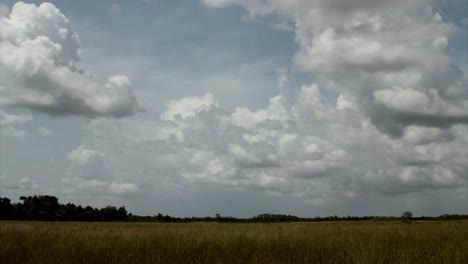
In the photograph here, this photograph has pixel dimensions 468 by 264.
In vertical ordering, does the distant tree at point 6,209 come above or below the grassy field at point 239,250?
above

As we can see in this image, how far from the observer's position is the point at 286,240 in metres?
12.7

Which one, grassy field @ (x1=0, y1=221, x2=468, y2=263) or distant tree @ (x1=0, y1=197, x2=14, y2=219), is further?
distant tree @ (x1=0, y1=197, x2=14, y2=219)

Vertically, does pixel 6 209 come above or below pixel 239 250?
above

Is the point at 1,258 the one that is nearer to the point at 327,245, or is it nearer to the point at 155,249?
the point at 155,249

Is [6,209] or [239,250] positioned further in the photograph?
[6,209]

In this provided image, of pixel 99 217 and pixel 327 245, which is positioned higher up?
pixel 99 217

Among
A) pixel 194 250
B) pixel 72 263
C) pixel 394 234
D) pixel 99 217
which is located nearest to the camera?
pixel 72 263

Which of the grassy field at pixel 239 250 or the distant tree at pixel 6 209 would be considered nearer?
the grassy field at pixel 239 250

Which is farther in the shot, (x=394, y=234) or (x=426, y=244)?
(x=394, y=234)

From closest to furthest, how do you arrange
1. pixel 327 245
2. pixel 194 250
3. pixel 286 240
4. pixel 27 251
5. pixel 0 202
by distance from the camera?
pixel 27 251
pixel 194 250
pixel 327 245
pixel 286 240
pixel 0 202

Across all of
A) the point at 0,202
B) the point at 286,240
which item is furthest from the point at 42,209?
the point at 286,240

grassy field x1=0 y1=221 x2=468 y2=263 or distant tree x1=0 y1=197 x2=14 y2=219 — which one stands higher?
distant tree x1=0 y1=197 x2=14 y2=219

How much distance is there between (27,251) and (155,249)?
8.78ft

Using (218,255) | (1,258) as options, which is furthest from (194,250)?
(1,258)
